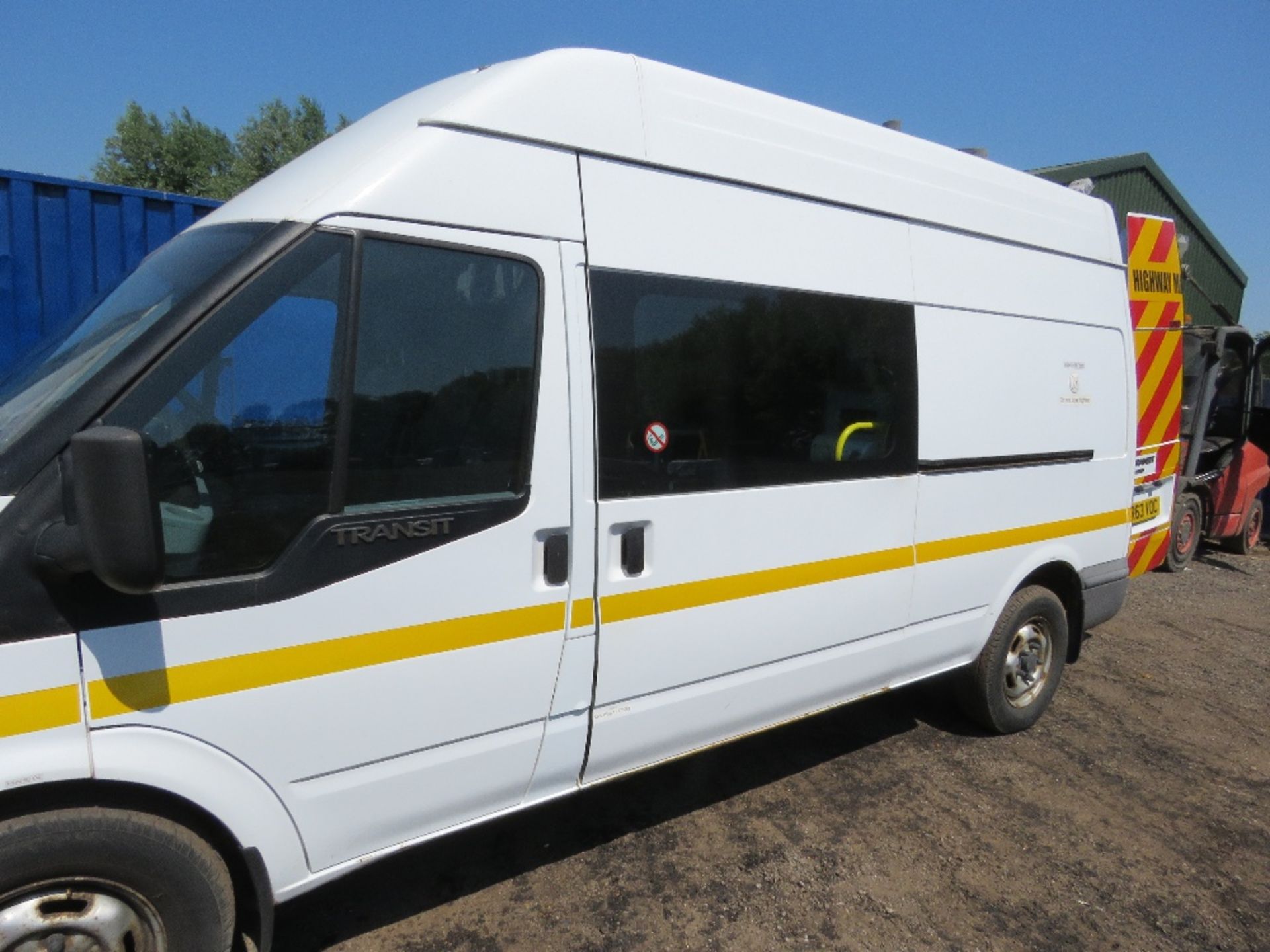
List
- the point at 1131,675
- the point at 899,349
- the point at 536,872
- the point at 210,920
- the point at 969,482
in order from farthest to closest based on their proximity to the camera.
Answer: the point at 1131,675 < the point at 969,482 < the point at 899,349 < the point at 536,872 < the point at 210,920

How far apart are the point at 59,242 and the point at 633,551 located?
438 cm

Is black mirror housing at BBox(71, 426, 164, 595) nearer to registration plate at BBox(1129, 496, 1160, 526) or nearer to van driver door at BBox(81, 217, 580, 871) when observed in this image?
van driver door at BBox(81, 217, 580, 871)

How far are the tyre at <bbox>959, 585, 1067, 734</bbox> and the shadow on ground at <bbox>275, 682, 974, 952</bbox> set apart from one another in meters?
0.24

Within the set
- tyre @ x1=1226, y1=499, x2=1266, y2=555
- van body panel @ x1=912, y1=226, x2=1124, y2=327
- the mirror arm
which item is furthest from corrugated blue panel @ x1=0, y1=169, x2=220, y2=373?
tyre @ x1=1226, y1=499, x2=1266, y2=555

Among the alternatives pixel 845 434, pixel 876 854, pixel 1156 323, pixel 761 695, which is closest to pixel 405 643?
pixel 761 695

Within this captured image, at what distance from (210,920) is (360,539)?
0.96m

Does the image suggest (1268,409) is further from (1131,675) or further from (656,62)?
(656,62)

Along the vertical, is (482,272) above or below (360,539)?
above

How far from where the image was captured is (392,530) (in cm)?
215

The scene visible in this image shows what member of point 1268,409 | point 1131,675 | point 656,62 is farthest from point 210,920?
point 1268,409

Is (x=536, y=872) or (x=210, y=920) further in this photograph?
(x=536, y=872)

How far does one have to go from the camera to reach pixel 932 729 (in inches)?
173

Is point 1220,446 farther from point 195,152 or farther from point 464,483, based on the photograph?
point 195,152

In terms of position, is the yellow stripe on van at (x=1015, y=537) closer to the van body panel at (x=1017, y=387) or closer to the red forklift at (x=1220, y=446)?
the van body panel at (x=1017, y=387)
